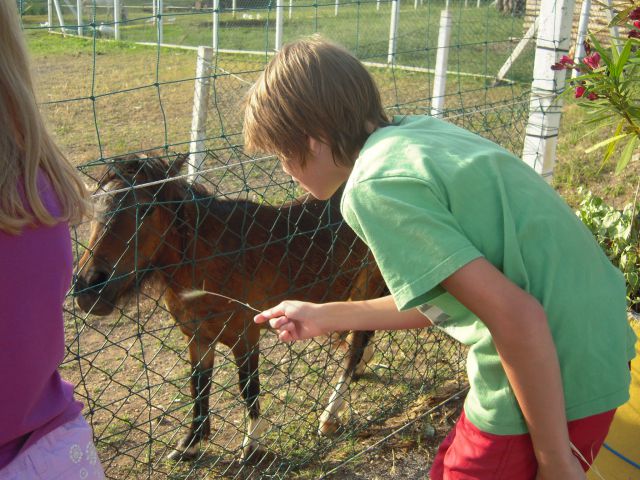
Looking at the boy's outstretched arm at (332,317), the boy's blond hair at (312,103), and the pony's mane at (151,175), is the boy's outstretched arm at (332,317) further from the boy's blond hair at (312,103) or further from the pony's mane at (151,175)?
the pony's mane at (151,175)

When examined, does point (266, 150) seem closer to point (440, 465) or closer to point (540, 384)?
point (540, 384)

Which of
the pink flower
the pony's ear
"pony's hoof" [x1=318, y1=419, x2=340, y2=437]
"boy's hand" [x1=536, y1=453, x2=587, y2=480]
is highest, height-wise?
the pink flower

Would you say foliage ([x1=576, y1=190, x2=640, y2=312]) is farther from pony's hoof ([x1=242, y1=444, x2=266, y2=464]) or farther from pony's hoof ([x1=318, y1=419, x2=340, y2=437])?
pony's hoof ([x1=242, y1=444, x2=266, y2=464])

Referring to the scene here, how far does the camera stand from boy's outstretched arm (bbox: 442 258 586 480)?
5.11 ft

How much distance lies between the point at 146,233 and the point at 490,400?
1.93m

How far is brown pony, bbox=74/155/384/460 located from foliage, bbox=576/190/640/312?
4.39ft

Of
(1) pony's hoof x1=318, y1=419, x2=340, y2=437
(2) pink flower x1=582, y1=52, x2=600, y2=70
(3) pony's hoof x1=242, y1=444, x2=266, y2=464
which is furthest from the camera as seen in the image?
(1) pony's hoof x1=318, y1=419, x2=340, y2=437

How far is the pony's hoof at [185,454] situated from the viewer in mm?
3777

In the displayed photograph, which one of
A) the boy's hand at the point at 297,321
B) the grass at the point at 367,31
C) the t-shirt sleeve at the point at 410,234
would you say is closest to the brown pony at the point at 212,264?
the boy's hand at the point at 297,321

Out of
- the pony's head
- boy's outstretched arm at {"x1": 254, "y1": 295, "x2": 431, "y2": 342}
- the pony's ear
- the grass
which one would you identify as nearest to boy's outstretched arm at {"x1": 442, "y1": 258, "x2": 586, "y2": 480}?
boy's outstretched arm at {"x1": 254, "y1": 295, "x2": 431, "y2": 342}

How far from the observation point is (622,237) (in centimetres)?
427

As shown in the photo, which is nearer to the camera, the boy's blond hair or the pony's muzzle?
the boy's blond hair

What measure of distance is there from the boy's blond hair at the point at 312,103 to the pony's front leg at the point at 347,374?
7.55ft

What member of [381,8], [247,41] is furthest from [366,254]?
[381,8]
